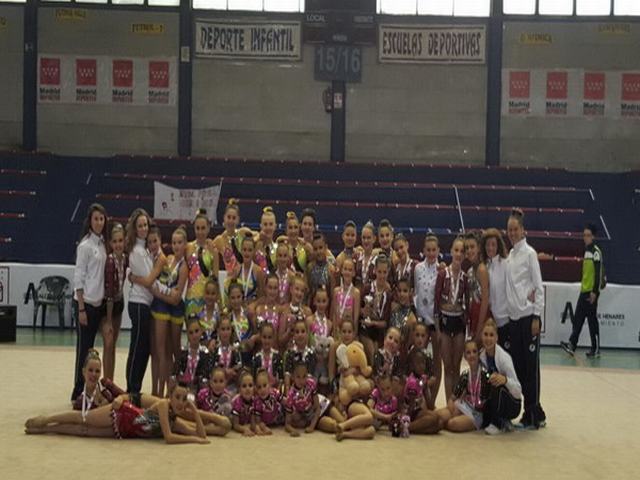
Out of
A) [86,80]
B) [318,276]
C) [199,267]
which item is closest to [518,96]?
[86,80]

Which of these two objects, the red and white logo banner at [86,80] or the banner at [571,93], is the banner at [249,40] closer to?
the red and white logo banner at [86,80]

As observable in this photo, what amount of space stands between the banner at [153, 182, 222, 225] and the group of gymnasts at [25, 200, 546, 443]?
8866 millimetres

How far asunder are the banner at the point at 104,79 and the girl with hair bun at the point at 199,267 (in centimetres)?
1255

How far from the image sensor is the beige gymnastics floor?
252 inches

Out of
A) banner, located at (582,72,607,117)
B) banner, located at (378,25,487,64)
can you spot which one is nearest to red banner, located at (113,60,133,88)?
banner, located at (378,25,487,64)

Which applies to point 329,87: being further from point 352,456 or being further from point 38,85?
point 352,456

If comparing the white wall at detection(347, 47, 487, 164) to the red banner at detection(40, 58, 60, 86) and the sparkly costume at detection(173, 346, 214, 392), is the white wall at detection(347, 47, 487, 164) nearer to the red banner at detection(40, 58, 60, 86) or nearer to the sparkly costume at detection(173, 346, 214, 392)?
the red banner at detection(40, 58, 60, 86)

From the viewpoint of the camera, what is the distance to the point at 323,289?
8.66 m

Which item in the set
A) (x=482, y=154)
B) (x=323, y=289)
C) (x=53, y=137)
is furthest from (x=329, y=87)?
(x=323, y=289)

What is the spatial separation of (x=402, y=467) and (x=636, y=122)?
52.9ft

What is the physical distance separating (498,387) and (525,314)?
2.54ft

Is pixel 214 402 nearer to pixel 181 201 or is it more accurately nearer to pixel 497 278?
pixel 497 278

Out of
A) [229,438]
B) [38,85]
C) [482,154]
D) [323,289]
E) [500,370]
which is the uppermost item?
[38,85]

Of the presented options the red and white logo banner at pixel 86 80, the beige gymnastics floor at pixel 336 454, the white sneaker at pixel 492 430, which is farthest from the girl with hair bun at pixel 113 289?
the red and white logo banner at pixel 86 80
